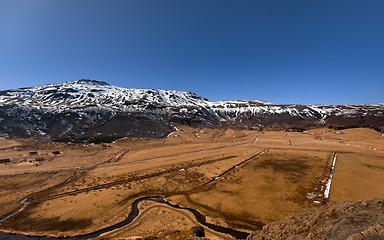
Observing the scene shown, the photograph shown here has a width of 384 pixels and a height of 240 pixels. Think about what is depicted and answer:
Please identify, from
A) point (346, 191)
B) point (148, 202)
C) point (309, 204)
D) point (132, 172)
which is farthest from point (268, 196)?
point (132, 172)

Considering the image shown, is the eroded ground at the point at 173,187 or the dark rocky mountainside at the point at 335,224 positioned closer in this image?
the dark rocky mountainside at the point at 335,224

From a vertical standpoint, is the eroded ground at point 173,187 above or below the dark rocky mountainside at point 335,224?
below

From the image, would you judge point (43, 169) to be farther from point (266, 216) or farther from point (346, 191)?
point (346, 191)

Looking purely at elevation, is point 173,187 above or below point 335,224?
below

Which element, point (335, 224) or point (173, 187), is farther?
point (173, 187)
